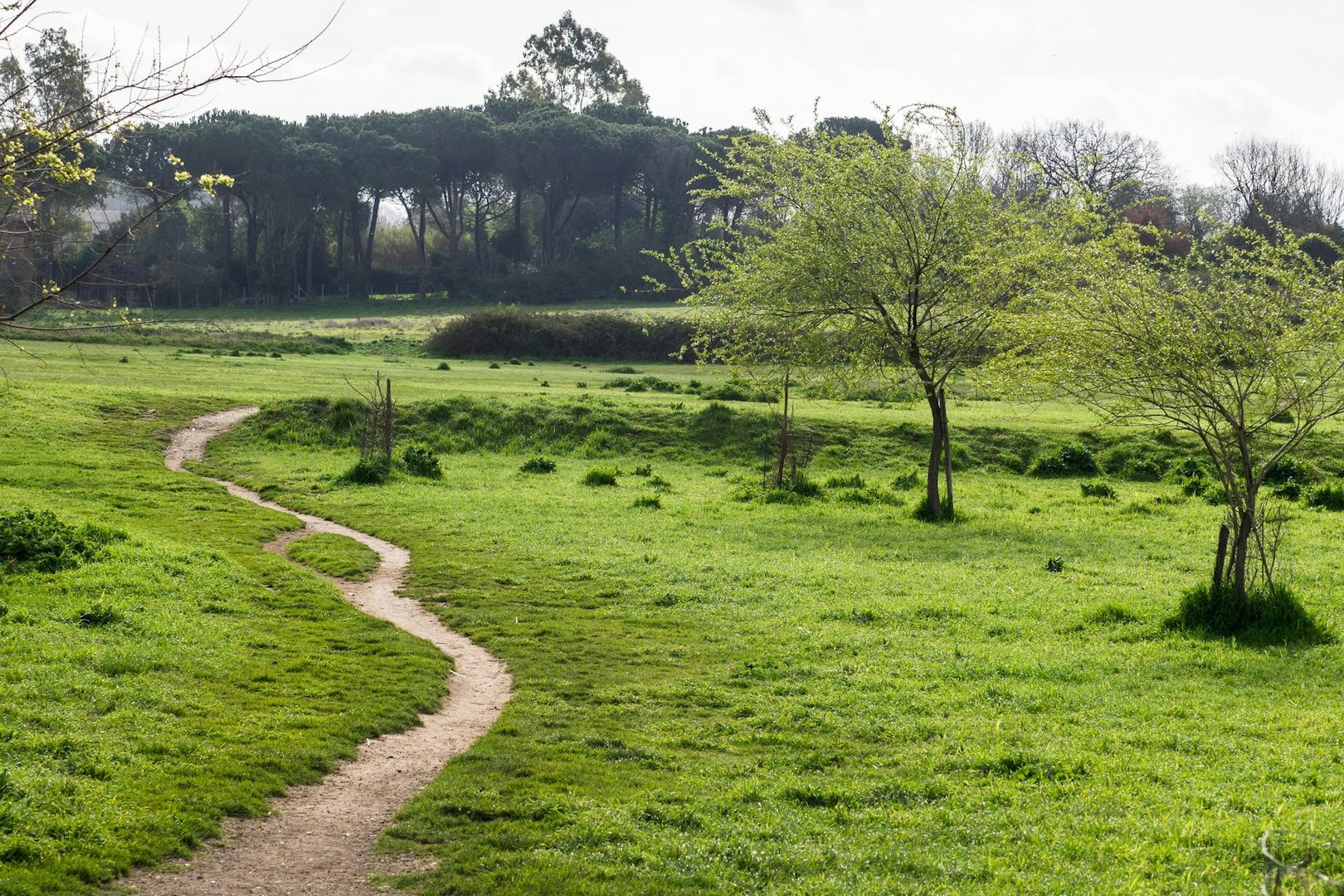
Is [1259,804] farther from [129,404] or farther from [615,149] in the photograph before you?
[615,149]

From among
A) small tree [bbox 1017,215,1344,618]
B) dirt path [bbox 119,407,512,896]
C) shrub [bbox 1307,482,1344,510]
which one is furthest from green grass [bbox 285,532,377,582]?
shrub [bbox 1307,482,1344,510]

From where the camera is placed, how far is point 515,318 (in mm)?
64500

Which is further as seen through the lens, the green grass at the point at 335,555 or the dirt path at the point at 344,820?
the green grass at the point at 335,555

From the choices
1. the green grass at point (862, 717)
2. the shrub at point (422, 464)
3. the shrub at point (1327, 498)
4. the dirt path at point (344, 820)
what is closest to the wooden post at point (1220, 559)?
the green grass at point (862, 717)

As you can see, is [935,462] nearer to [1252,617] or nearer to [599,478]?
[599,478]

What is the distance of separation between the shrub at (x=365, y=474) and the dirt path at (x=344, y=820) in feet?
47.6

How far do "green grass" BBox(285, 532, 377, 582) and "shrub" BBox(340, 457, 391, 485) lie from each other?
6663 millimetres

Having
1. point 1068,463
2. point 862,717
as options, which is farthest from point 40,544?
point 1068,463

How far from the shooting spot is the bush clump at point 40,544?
15.2m

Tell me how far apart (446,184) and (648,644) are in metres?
88.6

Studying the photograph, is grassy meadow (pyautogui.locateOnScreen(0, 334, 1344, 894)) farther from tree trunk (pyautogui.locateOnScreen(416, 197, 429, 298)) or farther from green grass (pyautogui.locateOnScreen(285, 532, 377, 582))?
tree trunk (pyautogui.locateOnScreen(416, 197, 429, 298))

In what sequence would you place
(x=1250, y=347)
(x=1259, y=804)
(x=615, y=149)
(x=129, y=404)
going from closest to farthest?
(x=1259, y=804), (x=1250, y=347), (x=129, y=404), (x=615, y=149)

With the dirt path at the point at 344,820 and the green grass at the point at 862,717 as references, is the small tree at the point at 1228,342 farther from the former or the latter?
the dirt path at the point at 344,820

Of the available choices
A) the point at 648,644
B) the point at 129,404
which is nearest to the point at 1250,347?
the point at 648,644
